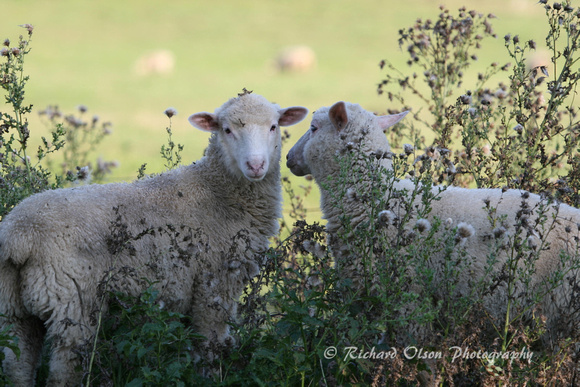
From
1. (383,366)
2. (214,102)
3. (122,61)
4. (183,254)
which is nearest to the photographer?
(383,366)

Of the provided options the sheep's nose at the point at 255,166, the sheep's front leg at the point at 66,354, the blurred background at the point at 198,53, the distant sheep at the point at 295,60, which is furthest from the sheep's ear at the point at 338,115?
the distant sheep at the point at 295,60

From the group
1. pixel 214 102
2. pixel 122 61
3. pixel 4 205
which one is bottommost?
pixel 4 205

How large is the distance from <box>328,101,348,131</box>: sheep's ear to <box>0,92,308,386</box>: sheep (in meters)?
0.40

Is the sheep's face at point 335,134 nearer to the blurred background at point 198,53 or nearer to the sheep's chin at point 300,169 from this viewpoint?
the sheep's chin at point 300,169

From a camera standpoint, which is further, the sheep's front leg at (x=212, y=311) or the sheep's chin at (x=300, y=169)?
the sheep's chin at (x=300, y=169)

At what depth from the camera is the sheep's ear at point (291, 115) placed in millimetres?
4895

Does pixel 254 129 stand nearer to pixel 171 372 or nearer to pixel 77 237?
pixel 77 237

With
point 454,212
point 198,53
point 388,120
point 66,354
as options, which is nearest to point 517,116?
point 388,120

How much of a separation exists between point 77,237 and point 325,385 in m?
1.58

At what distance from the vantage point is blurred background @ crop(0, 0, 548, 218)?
21.3m

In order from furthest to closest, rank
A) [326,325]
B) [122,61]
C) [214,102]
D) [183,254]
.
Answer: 1. [122,61]
2. [214,102]
3. [183,254]
4. [326,325]

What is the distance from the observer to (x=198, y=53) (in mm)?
32844

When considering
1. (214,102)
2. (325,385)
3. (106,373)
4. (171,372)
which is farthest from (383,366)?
(214,102)

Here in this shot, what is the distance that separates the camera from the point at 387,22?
3728 centimetres
